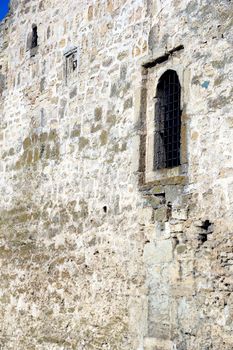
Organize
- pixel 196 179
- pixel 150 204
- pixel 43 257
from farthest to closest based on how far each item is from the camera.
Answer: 1. pixel 43 257
2. pixel 150 204
3. pixel 196 179

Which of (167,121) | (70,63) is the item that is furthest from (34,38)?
(167,121)

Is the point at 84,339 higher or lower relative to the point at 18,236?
lower

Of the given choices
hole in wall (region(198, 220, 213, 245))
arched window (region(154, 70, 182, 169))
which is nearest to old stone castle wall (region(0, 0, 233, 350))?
hole in wall (region(198, 220, 213, 245))

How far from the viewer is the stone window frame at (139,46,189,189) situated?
7.11 m

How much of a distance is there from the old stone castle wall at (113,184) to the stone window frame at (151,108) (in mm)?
18

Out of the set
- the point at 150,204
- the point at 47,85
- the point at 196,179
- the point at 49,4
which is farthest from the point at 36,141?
the point at 196,179

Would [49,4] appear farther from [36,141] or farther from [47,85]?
[36,141]

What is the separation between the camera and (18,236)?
963 cm


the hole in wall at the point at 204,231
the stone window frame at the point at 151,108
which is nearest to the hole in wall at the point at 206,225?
the hole in wall at the point at 204,231

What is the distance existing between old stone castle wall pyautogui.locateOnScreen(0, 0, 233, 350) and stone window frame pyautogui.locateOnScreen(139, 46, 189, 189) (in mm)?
18

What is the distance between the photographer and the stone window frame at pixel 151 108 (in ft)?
23.3

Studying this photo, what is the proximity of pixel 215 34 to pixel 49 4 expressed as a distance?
12.3 ft

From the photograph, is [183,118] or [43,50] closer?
[183,118]

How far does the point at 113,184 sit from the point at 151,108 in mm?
1039
